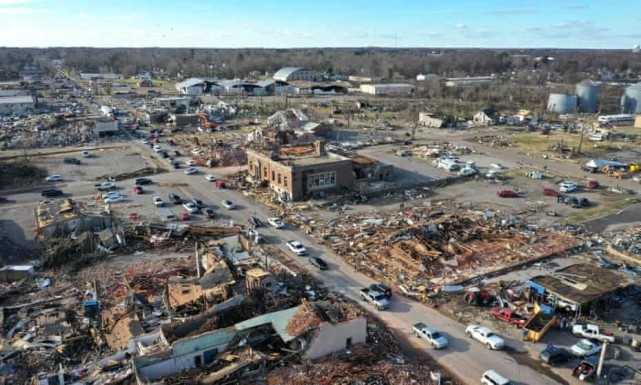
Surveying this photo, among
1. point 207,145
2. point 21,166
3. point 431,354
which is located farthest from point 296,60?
point 431,354

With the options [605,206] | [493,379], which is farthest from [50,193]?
[605,206]

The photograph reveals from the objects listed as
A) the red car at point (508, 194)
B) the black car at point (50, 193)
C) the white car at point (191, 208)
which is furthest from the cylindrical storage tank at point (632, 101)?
the black car at point (50, 193)

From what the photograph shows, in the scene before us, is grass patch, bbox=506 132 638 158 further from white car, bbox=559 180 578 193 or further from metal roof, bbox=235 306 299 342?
metal roof, bbox=235 306 299 342

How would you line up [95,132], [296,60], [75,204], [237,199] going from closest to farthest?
[75,204] → [237,199] → [95,132] → [296,60]

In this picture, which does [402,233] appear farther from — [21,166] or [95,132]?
[95,132]

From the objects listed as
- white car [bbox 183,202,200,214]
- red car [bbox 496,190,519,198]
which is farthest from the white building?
red car [bbox 496,190,519,198]

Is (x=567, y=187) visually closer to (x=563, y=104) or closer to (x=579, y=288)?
(x=579, y=288)
